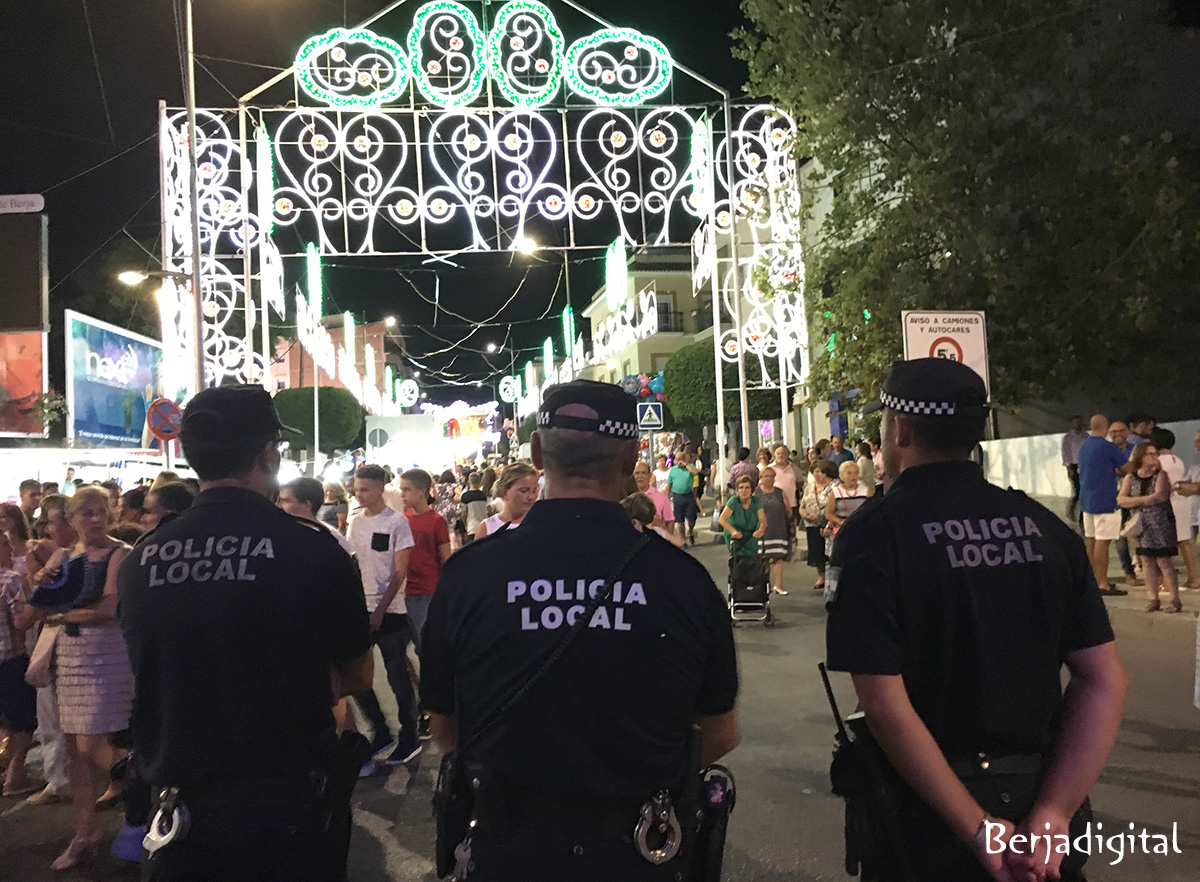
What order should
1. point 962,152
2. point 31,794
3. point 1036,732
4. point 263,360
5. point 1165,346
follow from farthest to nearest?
point 263,360
point 1165,346
point 962,152
point 31,794
point 1036,732

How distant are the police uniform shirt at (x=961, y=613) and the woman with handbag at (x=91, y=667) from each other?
14.1ft

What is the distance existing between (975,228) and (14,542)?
12.4m

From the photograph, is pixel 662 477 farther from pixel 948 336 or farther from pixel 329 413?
pixel 329 413

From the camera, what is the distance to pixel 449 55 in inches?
682

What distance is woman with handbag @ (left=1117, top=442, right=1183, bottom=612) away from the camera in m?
10.8

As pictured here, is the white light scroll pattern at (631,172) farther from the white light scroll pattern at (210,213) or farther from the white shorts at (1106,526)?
the white shorts at (1106,526)

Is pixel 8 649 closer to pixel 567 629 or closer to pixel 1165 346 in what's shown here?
pixel 567 629

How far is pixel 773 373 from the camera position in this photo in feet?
82.3

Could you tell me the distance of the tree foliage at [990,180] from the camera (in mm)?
14602

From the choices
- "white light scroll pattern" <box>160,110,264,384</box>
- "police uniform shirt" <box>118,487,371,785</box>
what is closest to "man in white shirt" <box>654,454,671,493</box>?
"white light scroll pattern" <box>160,110,264,384</box>

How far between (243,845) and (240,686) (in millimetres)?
385

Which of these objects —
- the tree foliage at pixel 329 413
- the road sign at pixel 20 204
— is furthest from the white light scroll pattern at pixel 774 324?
the tree foliage at pixel 329 413

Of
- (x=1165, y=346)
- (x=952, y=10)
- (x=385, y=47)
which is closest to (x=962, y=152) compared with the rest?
(x=952, y=10)

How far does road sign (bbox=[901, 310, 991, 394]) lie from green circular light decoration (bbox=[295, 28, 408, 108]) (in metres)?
10.9
